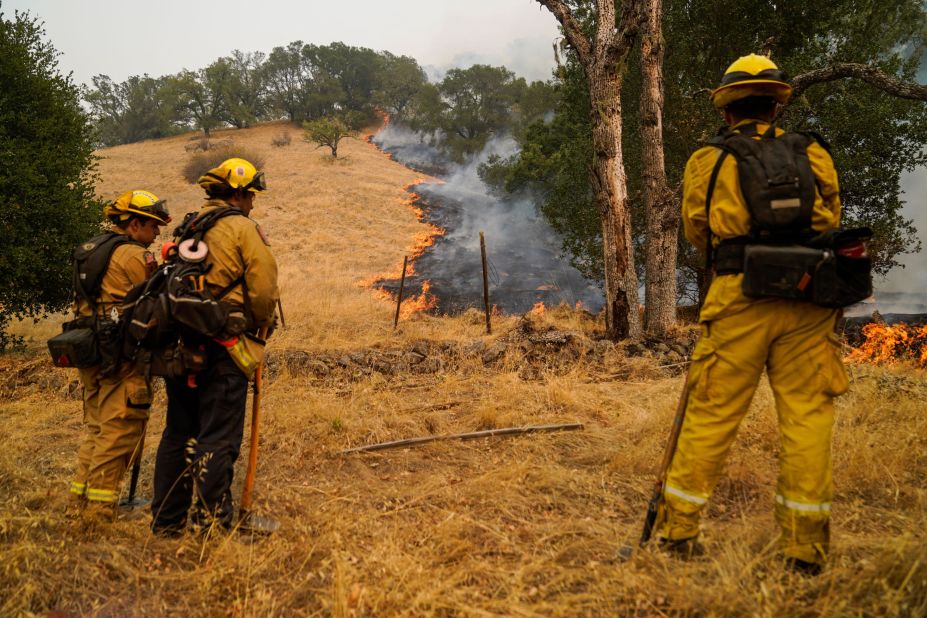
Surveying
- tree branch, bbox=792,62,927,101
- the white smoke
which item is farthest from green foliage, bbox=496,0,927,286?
the white smoke

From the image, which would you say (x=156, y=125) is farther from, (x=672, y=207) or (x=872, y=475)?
(x=872, y=475)

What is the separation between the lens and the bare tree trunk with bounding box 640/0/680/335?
9.01 m

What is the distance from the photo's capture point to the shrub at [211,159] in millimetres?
34438

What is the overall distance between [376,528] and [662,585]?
67.3 inches

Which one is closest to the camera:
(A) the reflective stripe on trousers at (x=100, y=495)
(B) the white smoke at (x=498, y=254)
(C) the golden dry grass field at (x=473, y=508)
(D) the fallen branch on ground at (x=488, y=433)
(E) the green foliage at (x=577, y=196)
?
(C) the golden dry grass field at (x=473, y=508)

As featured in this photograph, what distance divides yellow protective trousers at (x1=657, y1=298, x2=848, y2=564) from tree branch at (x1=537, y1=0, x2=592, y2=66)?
786 centimetres

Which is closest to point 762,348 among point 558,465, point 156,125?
point 558,465

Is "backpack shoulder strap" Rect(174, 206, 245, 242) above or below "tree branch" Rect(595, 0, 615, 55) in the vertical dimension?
below

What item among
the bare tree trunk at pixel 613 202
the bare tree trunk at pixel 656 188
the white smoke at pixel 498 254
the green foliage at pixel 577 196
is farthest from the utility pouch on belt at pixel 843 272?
the white smoke at pixel 498 254

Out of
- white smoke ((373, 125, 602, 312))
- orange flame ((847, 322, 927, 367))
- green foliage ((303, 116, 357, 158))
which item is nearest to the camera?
orange flame ((847, 322, 927, 367))

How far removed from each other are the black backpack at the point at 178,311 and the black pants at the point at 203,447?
150 mm

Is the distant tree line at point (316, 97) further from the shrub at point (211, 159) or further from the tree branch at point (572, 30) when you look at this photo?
the tree branch at point (572, 30)

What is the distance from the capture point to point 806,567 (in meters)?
2.39

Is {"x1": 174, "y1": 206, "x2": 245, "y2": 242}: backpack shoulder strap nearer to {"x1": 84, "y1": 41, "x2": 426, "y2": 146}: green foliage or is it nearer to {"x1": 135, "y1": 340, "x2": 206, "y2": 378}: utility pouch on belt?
{"x1": 135, "y1": 340, "x2": 206, "y2": 378}: utility pouch on belt
